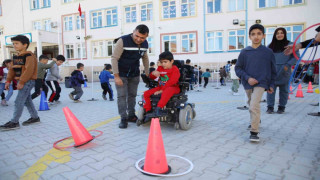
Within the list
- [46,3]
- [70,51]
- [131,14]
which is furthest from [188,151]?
[46,3]

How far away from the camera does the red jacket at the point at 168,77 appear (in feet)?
14.6

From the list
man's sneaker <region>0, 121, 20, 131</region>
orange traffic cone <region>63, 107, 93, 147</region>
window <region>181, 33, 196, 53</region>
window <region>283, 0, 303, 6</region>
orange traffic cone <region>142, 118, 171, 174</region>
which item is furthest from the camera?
window <region>181, 33, 196, 53</region>

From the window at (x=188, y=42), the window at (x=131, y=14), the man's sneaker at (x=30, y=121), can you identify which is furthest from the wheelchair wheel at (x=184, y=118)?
the window at (x=131, y=14)

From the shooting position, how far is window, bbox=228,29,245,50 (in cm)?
2045

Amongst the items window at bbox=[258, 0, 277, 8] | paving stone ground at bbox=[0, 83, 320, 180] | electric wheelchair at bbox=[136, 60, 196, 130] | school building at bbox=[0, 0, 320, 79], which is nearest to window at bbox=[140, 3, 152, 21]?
school building at bbox=[0, 0, 320, 79]

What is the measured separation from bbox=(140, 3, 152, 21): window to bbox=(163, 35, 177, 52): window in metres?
2.87

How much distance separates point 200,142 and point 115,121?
2420 mm

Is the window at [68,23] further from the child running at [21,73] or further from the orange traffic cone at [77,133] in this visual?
the orange traffic cone at [77,133]

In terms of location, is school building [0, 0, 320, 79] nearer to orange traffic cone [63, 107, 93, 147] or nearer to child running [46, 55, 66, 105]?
child running [46, 55, 66, 105]

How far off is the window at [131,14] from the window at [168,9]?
11.0 ft

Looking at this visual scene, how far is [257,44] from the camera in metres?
3.80

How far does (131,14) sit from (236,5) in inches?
428

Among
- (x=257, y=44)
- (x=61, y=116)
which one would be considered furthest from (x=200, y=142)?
(x=61, y=116)

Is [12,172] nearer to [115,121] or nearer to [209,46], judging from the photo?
[115,121]
